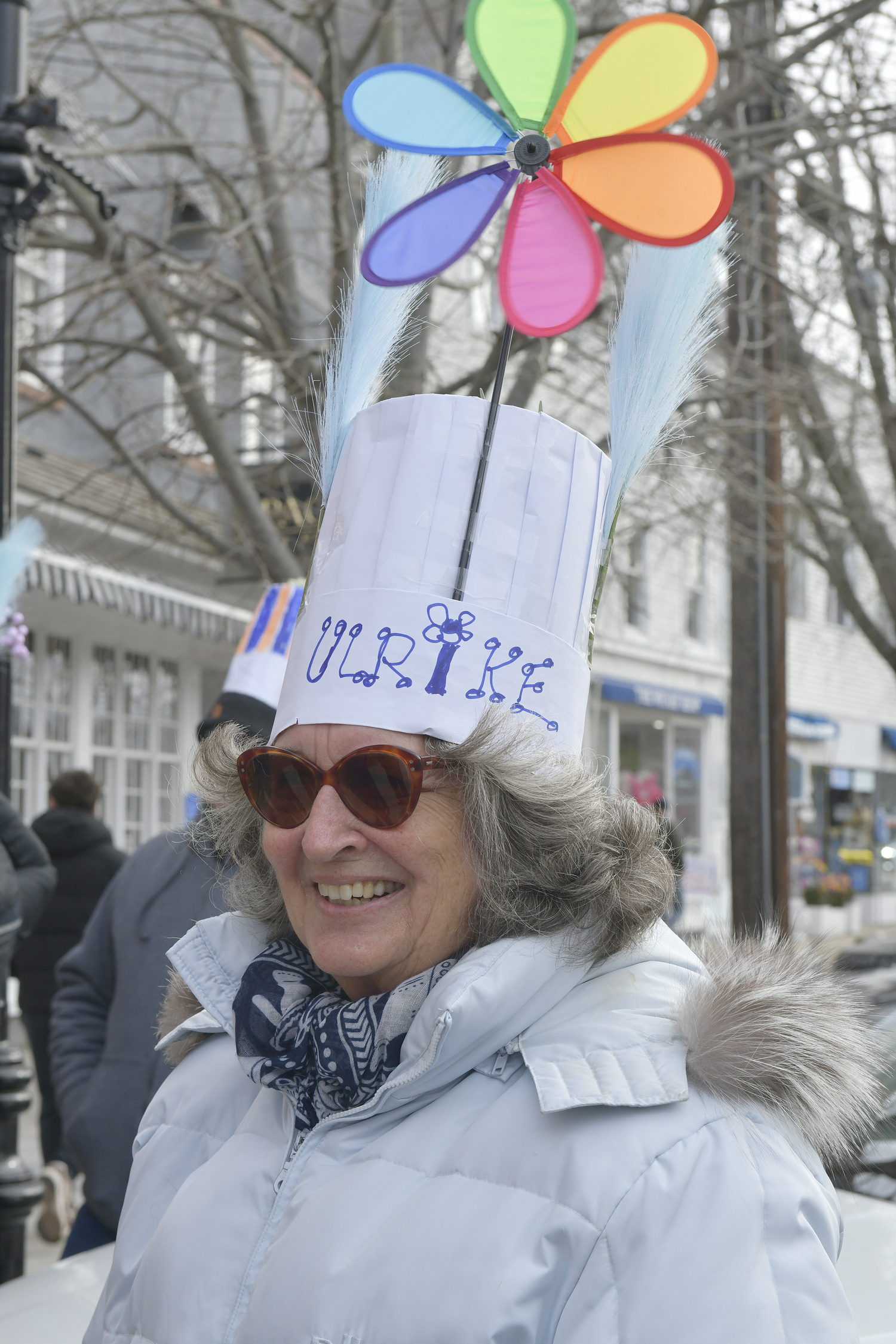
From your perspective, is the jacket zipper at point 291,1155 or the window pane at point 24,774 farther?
the window pane at point 24,774

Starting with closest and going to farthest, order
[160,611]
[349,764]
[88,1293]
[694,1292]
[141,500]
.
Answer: [694,1292]
[349,764]
[88,1293]
[141,500]
[160,611]

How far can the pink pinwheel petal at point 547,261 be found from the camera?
6.25 ft

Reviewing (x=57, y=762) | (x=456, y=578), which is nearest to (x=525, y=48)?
(x=456, y=578)

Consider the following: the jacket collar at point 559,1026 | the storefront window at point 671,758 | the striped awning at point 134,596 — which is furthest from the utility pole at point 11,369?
the storefront window at point 671,758

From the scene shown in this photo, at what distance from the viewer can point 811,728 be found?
23.3m

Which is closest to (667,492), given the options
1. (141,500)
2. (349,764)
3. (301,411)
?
(141,500)

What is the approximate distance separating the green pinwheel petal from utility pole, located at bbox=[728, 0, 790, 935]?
5720 mm

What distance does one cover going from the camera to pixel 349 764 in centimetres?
171

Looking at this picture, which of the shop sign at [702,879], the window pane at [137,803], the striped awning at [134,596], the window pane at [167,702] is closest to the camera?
the striped awning at [134,596]

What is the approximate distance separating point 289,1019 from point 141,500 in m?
7.86

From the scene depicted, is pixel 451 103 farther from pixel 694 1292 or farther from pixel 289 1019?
pixel 694 1292

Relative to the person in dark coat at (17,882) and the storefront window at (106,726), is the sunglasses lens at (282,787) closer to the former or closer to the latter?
the person in dark coat at (17,882)

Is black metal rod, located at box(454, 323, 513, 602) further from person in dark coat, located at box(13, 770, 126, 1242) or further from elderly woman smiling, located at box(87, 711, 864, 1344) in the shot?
person in dark coat, located at box(13, 770, 126, 1242)

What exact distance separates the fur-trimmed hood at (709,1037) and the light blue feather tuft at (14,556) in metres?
2.97
